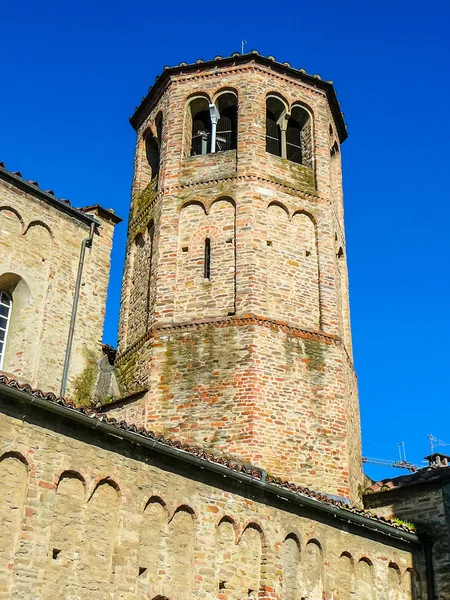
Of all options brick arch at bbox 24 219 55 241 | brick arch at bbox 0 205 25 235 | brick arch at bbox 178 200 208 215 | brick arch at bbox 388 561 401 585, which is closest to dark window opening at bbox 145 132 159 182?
brick arch at bbox 178 200 208 215

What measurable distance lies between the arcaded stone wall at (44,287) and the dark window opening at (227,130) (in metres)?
5.35

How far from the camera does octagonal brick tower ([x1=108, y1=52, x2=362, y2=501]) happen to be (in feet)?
58.6

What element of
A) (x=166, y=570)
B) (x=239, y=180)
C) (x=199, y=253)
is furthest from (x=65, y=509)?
(x=239, y=180)

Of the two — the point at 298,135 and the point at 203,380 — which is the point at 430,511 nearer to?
the point at 203,380

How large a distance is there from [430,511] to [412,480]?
2.91ft

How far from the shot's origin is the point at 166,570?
12.6 meters

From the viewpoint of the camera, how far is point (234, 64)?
75.2 ft

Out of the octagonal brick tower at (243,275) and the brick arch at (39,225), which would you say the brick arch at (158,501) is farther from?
the brick arch at (39,225)

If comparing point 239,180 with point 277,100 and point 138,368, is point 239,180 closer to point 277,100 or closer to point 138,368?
point 277,100

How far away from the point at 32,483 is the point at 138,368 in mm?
8059

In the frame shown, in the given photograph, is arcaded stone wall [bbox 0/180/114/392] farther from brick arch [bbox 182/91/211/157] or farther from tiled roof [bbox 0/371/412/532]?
brick arch [bbox 182/91/211/157]

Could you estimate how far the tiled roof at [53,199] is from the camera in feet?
59.2

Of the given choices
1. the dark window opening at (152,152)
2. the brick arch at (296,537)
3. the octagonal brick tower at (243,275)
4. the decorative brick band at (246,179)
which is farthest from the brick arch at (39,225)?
the brick arch at (296,537)

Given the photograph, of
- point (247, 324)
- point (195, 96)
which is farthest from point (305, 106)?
point (247, 324)
